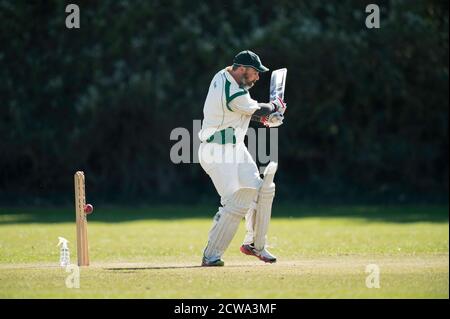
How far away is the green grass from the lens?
9086 mm

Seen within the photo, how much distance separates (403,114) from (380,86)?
0.96 meters

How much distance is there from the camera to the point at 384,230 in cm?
1753

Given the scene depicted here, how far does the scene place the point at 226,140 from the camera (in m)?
11.0

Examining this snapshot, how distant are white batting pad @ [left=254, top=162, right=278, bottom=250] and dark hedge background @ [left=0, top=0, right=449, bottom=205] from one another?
501 inches

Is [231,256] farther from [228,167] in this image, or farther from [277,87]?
[277,87]

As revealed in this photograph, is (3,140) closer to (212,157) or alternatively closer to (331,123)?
(331,123)

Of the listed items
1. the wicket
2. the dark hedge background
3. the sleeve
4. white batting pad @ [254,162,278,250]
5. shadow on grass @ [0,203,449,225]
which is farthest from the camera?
the dark hedge background

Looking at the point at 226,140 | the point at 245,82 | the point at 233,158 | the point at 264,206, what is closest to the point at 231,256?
the point at 264,206

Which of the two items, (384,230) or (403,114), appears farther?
(403,114)

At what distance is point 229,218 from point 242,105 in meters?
1.25

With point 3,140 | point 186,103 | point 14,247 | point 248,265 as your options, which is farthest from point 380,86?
point 248,265

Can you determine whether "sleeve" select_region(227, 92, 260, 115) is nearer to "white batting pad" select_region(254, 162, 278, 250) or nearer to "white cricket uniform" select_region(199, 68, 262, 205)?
"white cricket uniform" select_region(199, 68, 262, 205)

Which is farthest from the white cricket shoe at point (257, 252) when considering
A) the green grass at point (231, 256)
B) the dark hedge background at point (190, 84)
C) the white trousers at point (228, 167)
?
the dark hedge background at point (190, 84)

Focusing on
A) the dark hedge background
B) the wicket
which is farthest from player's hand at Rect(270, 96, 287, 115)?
the dark hedge background
